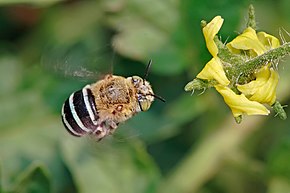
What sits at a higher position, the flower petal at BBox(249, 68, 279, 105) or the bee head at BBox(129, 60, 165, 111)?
the flower petal at BBox(249, 68, 279, 105)

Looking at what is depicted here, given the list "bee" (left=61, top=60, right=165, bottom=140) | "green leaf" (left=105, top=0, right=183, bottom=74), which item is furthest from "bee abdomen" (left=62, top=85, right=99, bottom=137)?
"green leaf" (left=105, top=0, right=183, bottom=74)

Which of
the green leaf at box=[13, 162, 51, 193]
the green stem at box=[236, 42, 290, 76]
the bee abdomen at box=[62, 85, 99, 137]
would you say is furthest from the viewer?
the green leaf at box=[13, 162, 51, 193]

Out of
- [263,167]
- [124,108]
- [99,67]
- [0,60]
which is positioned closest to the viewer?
[124,108]

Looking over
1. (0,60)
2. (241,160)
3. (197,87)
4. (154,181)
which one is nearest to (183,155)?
(241,160)

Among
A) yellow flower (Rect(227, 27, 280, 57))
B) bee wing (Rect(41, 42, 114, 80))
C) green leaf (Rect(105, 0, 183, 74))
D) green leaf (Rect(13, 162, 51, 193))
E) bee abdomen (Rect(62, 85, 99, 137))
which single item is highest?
yellow flower (Rect(227, 27, 280, 57))

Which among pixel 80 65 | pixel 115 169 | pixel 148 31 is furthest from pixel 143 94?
pixel 148 31

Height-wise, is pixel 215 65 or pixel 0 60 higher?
pixel 215 65

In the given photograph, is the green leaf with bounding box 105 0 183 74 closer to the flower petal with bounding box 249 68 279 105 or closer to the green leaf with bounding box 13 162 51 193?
the green leaf with bounding box 13 162 51 193

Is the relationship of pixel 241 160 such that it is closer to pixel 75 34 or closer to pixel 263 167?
pixel 263 167
